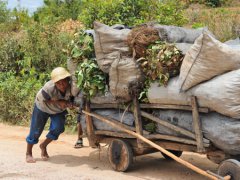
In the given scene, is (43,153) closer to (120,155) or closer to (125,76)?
(120,155)

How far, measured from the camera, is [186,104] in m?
4.99

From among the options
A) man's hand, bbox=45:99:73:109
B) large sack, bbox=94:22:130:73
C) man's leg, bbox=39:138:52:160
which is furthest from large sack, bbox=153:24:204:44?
man's leg, bbox=39:138:52:160

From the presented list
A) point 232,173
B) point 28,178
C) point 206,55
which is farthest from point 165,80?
point 28,178

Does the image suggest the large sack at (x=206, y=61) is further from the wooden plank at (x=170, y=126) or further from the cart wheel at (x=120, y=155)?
the cart wheel at (x=120, y=155)

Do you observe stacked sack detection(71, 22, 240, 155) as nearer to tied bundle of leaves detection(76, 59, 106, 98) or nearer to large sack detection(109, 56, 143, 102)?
large sack detection(109, 56, 143, 102)

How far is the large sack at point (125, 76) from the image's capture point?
5426 millimetres

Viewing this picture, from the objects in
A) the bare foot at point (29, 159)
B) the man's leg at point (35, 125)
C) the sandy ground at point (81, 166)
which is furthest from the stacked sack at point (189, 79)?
the bare foot at point (29, 159)

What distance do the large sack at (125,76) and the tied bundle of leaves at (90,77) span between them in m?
0.34

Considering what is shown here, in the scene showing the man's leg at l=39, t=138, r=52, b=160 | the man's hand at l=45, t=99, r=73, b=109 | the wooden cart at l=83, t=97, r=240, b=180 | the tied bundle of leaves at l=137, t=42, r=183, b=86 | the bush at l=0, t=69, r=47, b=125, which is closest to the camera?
the wooden cart at l=83, t=97, r=240, b=180

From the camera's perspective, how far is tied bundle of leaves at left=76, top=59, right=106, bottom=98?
5.87m

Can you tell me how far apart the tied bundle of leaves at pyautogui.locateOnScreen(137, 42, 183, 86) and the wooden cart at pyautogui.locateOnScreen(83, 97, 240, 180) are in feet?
1.18

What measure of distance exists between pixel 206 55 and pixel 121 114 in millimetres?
1696

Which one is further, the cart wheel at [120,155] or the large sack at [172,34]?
the cart wheel at [120,155]

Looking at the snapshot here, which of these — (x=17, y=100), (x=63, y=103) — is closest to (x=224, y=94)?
(x=63, y=103)
